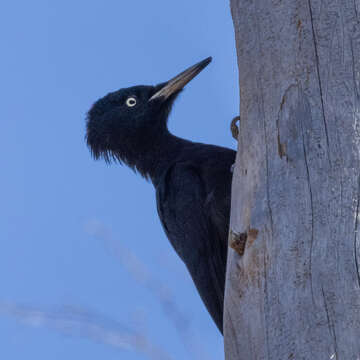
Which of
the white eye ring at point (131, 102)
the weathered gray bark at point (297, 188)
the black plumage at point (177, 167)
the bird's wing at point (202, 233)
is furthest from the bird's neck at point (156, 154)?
the weathered gray bark at point (297, 188)

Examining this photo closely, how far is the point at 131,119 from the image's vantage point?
5324 mm

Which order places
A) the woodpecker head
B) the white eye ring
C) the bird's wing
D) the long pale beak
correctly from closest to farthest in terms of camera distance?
the bird's wing → the long pale beak → the woodpecker head → the white eye ring

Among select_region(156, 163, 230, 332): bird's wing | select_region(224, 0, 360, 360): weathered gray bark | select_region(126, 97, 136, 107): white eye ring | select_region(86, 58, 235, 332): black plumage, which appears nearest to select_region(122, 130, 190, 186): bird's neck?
select_region(86, 58, 235, 332): black plumage

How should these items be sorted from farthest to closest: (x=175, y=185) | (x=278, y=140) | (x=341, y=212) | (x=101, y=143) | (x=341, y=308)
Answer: (x=101, y=143) → (x=175, y=185) → (x=278, y=140) → (x=341, y=212) → (x=341, y=308)

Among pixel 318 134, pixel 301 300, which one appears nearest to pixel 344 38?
pixel 318 134

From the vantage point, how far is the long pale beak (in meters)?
5.10

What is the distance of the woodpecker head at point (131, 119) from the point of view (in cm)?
523

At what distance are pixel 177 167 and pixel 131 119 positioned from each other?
0.87 m

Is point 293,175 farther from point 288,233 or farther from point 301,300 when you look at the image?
point 301,300

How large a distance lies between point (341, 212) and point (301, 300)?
37 cm

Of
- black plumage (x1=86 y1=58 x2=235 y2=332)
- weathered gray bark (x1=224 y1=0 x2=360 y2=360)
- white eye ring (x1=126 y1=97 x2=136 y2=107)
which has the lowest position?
weathered gray bark (x1=224 y1=0 x2=360 y2=360)

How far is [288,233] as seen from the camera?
2.62 m

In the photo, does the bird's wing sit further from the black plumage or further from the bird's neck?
the bird's neck

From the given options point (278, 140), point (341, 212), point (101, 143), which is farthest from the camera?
point (101, 143)
